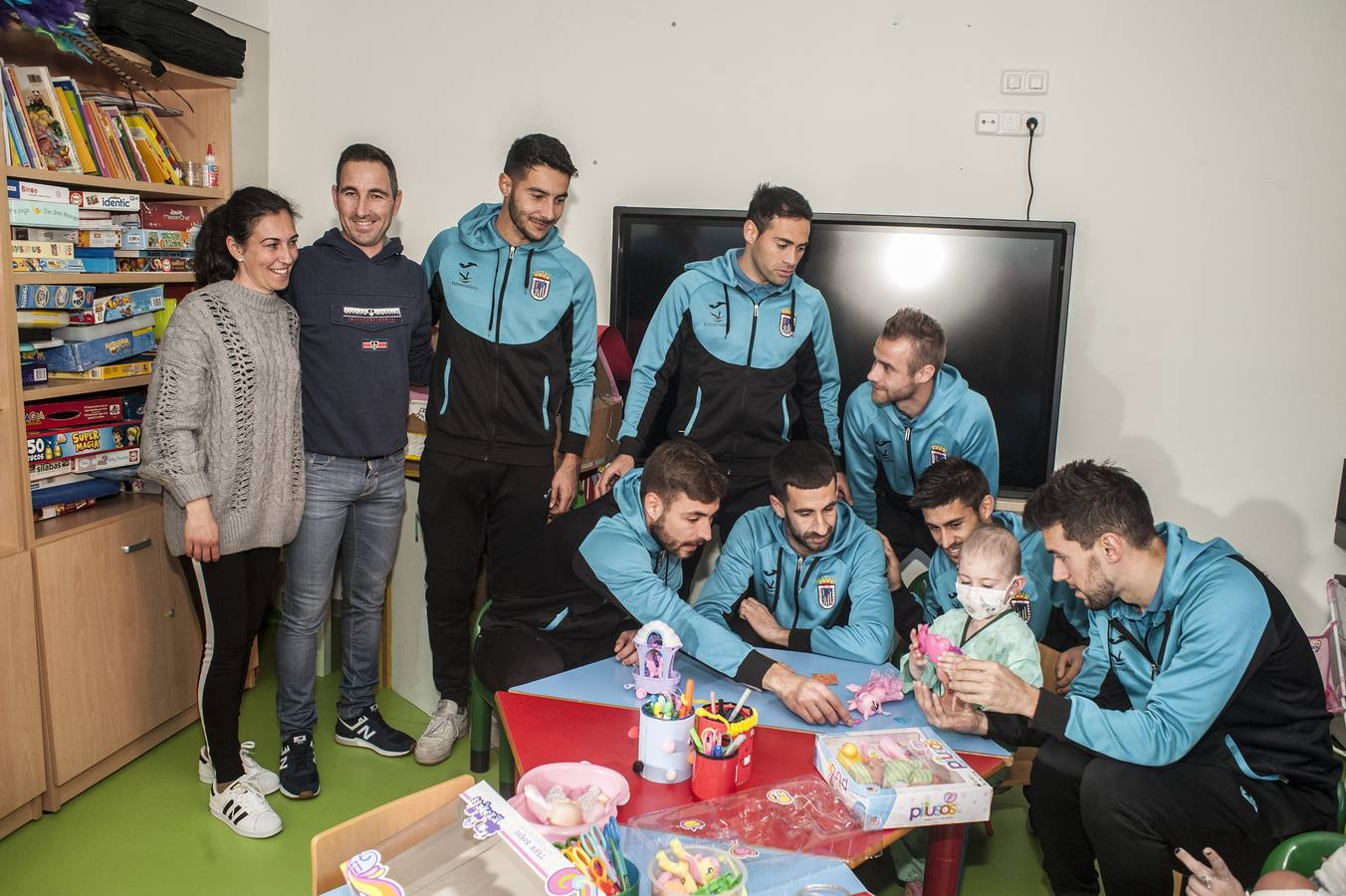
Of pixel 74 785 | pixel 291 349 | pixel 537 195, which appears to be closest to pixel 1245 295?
pixel 537 195

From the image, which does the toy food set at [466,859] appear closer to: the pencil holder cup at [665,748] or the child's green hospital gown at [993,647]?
the pencil holder cup at [665,748]

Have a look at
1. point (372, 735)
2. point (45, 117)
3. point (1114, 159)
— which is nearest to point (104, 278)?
point (45, 117)

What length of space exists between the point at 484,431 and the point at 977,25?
2128 millimetres

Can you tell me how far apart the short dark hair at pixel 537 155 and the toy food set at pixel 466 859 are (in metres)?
1.93

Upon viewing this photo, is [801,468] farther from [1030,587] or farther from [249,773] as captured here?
[249,773]

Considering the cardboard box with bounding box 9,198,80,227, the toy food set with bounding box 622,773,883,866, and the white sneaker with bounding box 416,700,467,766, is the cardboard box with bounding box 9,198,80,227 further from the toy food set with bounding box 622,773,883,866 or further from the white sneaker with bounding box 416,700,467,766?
the toy food set with bounding box 622,773,883,866

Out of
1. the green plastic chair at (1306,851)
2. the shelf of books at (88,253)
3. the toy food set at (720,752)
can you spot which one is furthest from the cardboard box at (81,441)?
the green plastic chair at (1306,851)

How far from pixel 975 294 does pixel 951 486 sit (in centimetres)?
102

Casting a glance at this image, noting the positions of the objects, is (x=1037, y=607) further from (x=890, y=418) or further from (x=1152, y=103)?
(x=1152, y=103)

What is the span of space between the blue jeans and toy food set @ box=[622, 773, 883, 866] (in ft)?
5.28

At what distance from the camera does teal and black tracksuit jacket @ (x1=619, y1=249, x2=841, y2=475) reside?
10.6 ft

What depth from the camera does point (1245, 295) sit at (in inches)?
136

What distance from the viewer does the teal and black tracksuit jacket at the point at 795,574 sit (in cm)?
277

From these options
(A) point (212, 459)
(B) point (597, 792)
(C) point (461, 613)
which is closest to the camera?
(B) point (597, 792)
